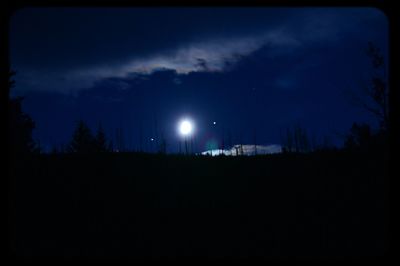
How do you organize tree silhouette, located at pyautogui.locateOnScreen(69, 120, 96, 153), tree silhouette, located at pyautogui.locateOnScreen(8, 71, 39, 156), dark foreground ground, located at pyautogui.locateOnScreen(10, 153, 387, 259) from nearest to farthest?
dark foreground ground, located at pyautogui.locateOnScreen(10, 153, 387, 259) → tree silhouette, located at pyautogui.locateOnScreen(8, 71, 39, 156) → tree silhouette, located at pyautogui.locateOnScreen(69, 120, 96, 153)

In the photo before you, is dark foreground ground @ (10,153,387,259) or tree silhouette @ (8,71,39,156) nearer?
dark foreground ground @ (10,153,387,259)

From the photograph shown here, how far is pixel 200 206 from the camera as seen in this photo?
1549 cm

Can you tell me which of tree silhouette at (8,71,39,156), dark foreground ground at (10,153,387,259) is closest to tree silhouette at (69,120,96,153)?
tree silhouette at (8,71,39,156)

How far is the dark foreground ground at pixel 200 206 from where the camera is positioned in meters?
12.2

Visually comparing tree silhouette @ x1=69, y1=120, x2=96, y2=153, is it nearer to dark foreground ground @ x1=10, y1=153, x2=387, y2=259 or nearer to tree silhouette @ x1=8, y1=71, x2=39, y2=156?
tree silhouette @ x1=8, y1=71, x2=39, y2=156

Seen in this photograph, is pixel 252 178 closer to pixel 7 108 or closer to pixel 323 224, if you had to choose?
pixel 323 224

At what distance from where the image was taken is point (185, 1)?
112 inches

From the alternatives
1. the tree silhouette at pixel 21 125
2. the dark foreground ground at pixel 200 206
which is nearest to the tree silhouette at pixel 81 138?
the tree silhouette at pixel 21 125

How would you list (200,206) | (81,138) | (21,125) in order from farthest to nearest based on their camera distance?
(81,138) < (21,125) < (200,206)

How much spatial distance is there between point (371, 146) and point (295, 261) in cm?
1662

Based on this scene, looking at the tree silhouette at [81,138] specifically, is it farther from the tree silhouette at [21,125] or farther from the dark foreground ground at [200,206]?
the dark foreground ground at [200,206]

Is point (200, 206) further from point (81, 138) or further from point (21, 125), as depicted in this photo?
point (81, 138)

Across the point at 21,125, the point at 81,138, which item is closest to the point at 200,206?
the point at 21,125

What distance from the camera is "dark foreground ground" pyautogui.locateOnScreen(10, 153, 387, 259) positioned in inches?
482
